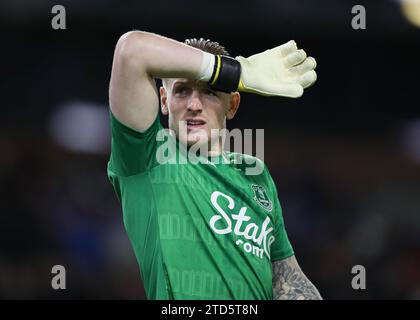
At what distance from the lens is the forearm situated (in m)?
2.73

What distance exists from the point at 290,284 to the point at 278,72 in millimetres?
1018

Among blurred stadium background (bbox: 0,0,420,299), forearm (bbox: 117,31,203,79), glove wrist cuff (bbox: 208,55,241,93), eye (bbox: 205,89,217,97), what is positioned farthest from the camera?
blurred stadium background (bbox: 0,0,420,299)

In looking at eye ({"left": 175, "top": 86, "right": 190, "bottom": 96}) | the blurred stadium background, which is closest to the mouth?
eye ({"left": 175, "top": 86, "right": 190, "bottom": 96})

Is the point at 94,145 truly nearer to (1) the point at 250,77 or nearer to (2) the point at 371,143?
(2) the point at 371,143

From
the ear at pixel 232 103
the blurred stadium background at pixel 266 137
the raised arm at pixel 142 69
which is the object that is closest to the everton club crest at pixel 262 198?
the ear at pixel 232 103

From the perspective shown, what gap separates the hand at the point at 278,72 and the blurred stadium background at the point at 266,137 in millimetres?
4961

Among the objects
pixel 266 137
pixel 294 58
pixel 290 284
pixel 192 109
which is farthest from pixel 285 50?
pixel 266 137

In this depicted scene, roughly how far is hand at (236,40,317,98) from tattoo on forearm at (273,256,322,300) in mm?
872

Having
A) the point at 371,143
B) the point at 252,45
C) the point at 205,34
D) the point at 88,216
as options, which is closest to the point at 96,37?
the point at 205,34

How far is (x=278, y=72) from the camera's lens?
3.09 meters

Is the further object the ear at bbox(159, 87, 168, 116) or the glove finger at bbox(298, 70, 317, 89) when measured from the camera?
the ear at bbox(159, 87, 168, 116)

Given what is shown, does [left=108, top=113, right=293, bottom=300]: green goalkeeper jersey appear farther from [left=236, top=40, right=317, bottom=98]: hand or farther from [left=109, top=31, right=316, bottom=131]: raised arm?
[left=236, top=40, right=317, bottom=98]: hand

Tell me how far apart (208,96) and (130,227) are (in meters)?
0.70

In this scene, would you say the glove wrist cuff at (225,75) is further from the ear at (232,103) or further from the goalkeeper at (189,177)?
the ear at (232,103)
